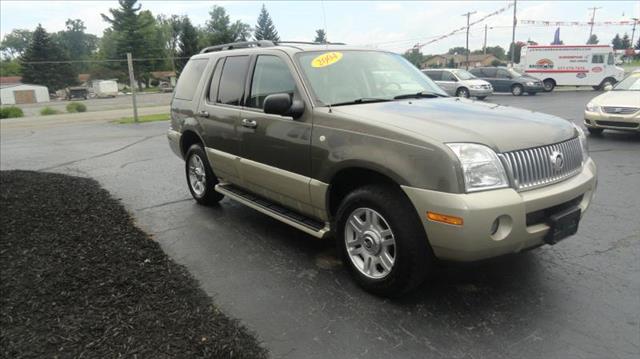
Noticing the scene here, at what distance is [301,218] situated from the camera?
4.18 metres

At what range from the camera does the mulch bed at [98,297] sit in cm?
284

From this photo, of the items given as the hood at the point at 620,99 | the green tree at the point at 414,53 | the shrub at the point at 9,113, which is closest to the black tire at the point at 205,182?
the hood at the point at 620,99

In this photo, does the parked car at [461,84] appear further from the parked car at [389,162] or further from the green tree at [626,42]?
the green tree at [626,42]

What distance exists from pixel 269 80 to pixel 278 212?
128cm

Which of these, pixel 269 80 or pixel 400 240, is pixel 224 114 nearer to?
pixel 269 80

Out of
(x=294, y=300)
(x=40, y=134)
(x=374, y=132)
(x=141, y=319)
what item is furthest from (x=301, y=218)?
(x=40, y=134)

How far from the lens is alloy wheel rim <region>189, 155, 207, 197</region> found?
19.2ft

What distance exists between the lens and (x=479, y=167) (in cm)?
291

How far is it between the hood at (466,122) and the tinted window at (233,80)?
Result: 1548mm

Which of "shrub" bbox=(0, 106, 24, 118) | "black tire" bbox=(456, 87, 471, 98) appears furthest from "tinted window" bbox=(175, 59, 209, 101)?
"shrub" bbox=(0, 106, 24, 118)

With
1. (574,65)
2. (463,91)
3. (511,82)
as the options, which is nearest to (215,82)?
(463,91)

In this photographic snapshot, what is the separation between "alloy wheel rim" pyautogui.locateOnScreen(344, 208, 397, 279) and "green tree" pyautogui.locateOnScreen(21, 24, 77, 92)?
80035 millimetres

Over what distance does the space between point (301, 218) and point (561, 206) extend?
6.88 feet

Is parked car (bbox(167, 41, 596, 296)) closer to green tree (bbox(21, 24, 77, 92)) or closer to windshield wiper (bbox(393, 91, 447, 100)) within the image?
windshield wiper (bbox(393, 91, 447, 100))
